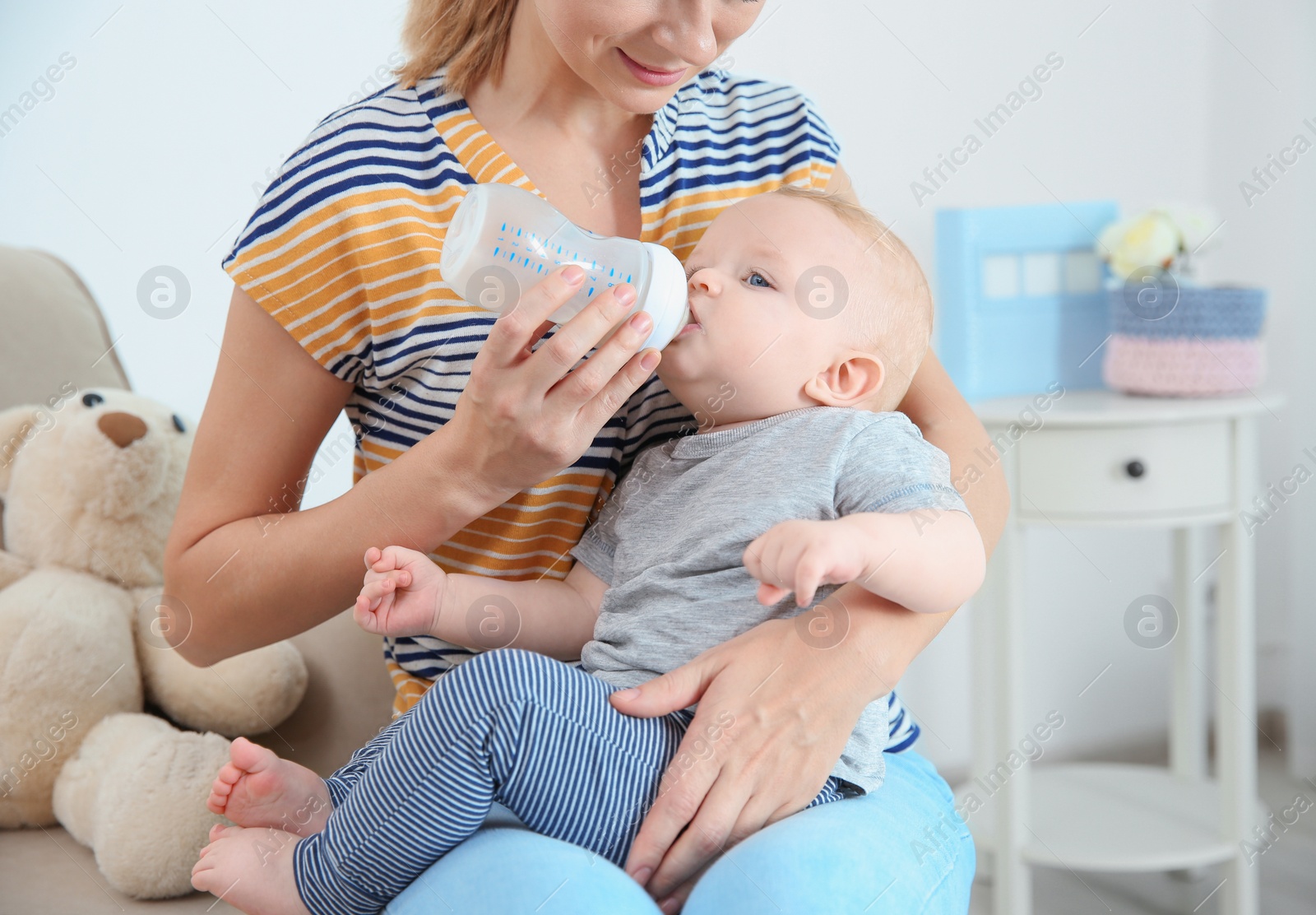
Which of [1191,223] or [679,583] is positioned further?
[1191,223]

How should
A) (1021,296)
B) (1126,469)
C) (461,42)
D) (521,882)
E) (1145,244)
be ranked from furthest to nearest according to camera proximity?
(1021,296) → (1145,244) → (1126,469) → (461,42) → (521,882)

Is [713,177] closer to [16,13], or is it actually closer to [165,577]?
[165,577]

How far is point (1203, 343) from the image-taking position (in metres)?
1.71

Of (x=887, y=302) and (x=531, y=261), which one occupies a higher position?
(x=887, y=302)

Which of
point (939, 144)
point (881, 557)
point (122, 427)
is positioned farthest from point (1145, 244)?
point (122, 427)

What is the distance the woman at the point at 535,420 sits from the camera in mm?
703

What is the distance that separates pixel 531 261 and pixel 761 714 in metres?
0.36

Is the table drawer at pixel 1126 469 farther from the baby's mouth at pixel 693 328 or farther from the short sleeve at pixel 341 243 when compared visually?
the short sleeve at pixel 341 243

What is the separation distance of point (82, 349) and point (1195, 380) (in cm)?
160

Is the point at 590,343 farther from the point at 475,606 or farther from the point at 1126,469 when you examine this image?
the point at 1126,469

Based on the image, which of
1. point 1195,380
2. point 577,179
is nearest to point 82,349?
point 577,179

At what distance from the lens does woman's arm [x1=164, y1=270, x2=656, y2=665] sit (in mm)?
753

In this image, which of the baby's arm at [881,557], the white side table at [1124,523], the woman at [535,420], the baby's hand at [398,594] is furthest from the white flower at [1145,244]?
the baby's hand at [398,594]

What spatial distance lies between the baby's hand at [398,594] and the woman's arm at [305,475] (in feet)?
0.11
